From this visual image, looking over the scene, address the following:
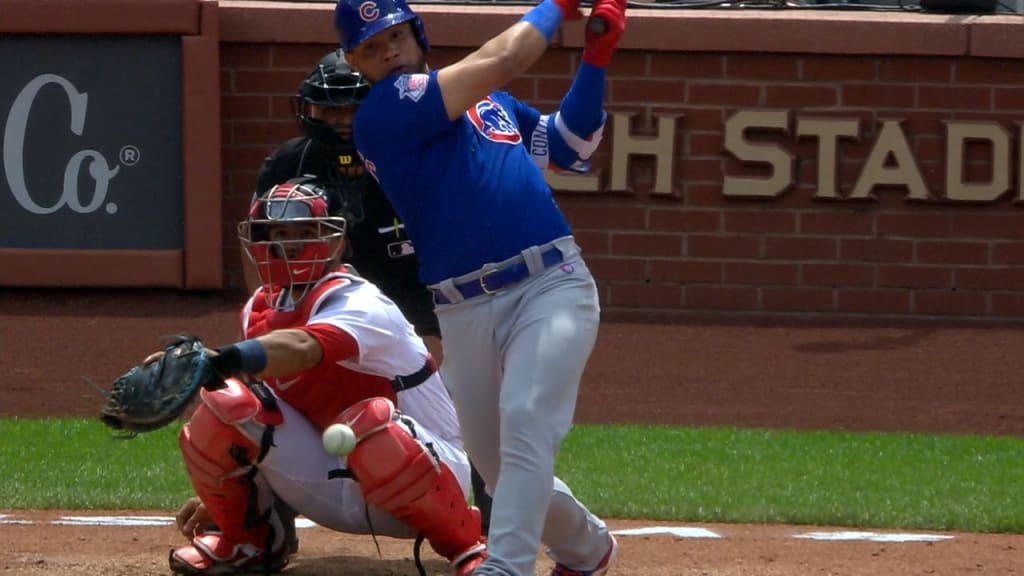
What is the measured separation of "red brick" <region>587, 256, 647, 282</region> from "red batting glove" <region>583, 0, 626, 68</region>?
6538 mm

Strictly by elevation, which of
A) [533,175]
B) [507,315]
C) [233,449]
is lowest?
[233,449]

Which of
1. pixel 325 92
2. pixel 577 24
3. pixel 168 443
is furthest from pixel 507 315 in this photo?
pixel 577 24

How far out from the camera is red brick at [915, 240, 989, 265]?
1087 cm

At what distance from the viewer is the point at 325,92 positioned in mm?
5367

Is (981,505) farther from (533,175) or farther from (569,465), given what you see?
(533,175)

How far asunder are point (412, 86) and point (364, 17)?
0.78 ft

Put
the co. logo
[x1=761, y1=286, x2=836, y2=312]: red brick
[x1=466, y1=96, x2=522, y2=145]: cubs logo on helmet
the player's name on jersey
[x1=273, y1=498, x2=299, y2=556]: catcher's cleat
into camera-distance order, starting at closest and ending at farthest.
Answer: [x1=466, y1=96, x2=522, y2=145]: cubs logo on helmet, [x1=273, y1=498, x2=299, y2=556]: catcher's cleat, the player's name on jersey, the co. logo, [x1=761, y1=286, x2=836, y2=312]: red brick

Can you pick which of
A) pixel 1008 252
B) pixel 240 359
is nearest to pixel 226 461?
pixel 240 359

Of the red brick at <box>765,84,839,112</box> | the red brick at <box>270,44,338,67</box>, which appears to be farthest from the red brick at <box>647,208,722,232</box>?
the red brick at <box>270,44,338,67</box>

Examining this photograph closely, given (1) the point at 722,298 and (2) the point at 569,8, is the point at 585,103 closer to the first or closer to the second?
(2) the point at 569,8

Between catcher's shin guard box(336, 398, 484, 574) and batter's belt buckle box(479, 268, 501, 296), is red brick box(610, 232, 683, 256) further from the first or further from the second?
batter's belt buckle box(479, 268, 501, 296)

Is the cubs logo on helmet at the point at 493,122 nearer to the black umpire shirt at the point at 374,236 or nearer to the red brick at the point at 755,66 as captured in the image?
the black umpire shirt at the point at 374,236

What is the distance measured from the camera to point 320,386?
478 centimetres

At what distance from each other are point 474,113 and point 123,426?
1183 millimetres
